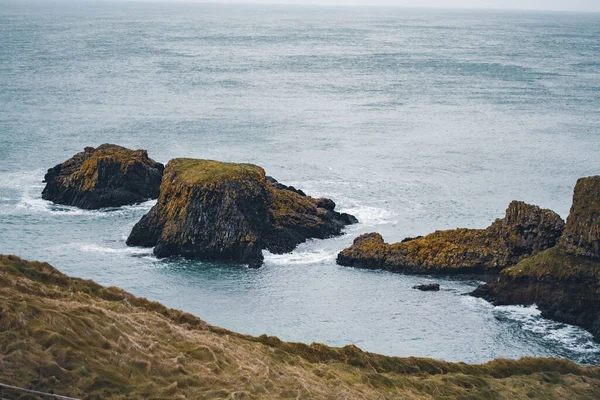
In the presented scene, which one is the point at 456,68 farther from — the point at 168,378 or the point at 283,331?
the point at 168,378

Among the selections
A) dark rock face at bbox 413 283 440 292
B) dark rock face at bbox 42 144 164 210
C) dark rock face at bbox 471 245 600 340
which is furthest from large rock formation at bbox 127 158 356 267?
dark rock face at bbox 471 245 600 340

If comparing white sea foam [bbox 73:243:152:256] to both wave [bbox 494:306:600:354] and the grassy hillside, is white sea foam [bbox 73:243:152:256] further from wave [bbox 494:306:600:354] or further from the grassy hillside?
wave [bbox 494:306:600:354]

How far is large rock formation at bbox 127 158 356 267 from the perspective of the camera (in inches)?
2228

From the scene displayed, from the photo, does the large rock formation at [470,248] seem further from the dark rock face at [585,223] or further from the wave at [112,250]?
the wave at [112,250]

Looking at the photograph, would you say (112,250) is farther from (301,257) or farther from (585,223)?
(585,223)

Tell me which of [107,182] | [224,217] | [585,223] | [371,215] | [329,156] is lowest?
[371,215]

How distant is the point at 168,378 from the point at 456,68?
152m

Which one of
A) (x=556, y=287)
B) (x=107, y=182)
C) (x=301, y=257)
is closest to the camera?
(x=556, y=287)

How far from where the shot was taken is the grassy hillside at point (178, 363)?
82.0 ft

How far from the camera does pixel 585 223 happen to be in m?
49.8

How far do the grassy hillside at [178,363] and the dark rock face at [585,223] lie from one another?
12190mm

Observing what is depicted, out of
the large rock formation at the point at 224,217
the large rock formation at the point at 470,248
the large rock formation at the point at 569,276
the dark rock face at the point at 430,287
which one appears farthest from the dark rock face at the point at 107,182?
the large rock formation at the point at 569,276

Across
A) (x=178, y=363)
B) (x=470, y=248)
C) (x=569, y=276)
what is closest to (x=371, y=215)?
(x=470, y=248)

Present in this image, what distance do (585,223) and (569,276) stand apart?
3.66 metres
